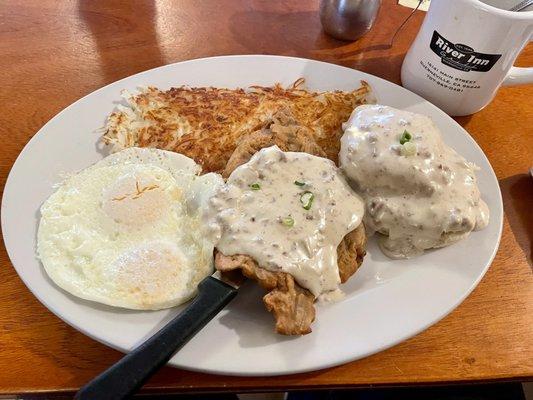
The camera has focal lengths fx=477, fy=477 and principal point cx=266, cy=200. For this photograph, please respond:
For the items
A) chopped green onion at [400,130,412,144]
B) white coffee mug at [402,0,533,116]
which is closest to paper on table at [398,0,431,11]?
white coffee mug at [402,0,533,116]

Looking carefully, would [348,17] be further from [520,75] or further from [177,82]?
[177,82]

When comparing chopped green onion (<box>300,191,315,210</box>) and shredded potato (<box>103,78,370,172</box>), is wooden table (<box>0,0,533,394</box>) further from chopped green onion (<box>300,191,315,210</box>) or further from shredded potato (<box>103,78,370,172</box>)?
chopped green onion (<box>300,191,315,210</box>)

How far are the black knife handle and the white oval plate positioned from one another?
0.09 meters

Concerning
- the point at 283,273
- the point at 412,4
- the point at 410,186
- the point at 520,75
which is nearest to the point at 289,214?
the point at 283,273

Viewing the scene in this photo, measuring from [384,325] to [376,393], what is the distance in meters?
0.84

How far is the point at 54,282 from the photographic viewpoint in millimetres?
1498

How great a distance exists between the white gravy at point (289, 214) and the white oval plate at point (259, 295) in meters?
0.16

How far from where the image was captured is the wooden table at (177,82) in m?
1.49

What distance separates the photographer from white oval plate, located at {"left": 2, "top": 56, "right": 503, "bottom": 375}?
1.40 m

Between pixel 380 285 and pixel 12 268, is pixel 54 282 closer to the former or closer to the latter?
pixel 12 268

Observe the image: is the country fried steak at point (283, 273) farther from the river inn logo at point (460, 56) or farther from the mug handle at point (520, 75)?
the mug handle at point (520, 75)

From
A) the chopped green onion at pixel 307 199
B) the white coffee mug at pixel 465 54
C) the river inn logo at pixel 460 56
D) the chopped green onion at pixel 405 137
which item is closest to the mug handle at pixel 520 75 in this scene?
the white coffee mug at pixel 465 54

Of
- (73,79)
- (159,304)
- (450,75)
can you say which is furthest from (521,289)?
(73,79)

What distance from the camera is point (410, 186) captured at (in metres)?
1.67
